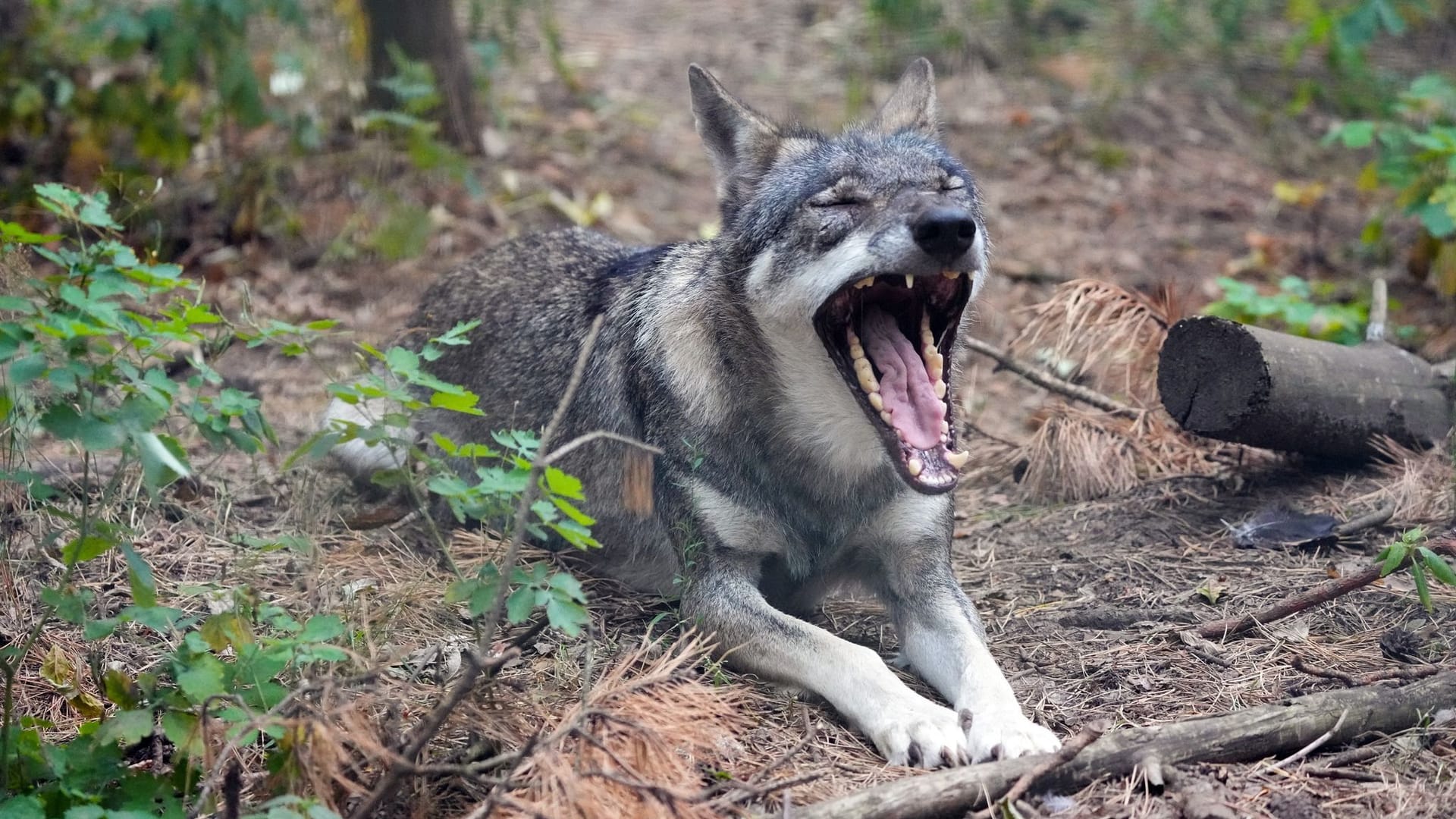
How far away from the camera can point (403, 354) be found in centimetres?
339

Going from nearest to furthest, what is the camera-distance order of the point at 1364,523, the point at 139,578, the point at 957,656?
the point at 139,578 → the point at 957,656 → the point at 1364,523

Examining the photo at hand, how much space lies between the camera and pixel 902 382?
431cm

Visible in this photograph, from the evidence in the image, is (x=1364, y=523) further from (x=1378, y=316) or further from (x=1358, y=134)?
(x=1358, y=134)

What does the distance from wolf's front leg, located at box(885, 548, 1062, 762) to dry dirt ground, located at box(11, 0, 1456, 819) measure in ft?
0.69

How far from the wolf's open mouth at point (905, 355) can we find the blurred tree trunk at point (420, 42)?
4976 millimetres

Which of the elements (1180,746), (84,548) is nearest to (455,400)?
(84,548)

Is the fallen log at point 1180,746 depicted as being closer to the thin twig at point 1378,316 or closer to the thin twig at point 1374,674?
the thin twig at point 1374,674

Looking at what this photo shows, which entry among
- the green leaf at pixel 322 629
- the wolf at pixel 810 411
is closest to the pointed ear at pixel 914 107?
the wolf at pixel 810 411

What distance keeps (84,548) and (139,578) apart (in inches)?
8.5

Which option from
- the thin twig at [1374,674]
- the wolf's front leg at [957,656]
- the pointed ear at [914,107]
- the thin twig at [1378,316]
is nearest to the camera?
the wolf's front leg at [957,656]

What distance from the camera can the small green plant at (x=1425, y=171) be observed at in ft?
21.2

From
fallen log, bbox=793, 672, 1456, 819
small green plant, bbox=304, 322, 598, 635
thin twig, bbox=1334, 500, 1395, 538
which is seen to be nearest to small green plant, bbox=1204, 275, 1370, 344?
thin twig, bbox=1334, 500, 1395, 538

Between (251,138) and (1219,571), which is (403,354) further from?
(251,138)

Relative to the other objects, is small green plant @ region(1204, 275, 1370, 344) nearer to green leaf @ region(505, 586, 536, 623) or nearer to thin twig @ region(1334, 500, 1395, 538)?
thin twig @ region(1334, 500, 1395, 538)
